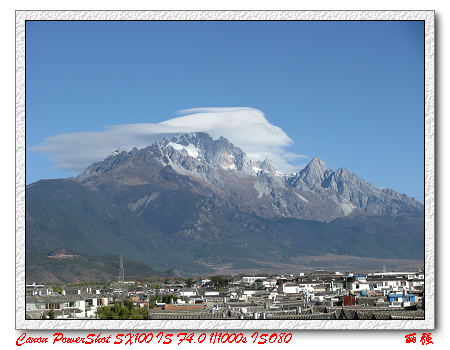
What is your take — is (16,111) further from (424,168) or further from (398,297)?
(398,297)

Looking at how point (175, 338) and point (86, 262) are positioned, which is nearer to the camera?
point (175, 338)

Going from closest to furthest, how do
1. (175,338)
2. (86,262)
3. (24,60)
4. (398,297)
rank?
(175,338)
(24,60)
(398,297)
(86,262)

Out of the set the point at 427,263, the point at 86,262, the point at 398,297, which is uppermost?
the point at 427,263

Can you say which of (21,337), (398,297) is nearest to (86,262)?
(398,297)

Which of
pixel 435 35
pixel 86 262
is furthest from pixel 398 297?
pixel 86 262

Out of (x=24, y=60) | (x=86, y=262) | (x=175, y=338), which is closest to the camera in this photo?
(x=175, y=338)

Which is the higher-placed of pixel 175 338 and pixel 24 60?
pixel 24 60
